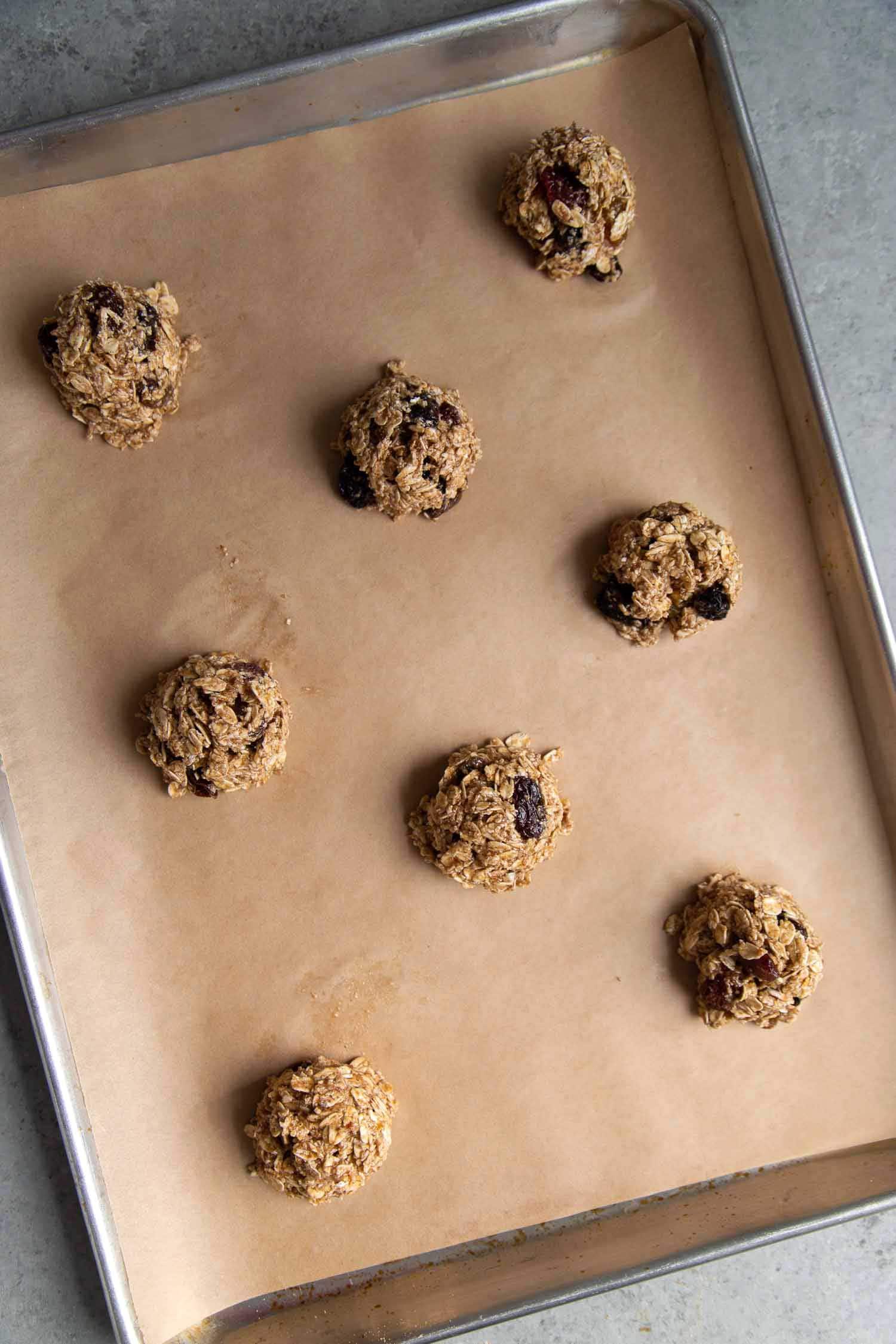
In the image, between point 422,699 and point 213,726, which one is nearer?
point 213,726

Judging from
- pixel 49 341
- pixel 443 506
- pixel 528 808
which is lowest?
pixel 528 808

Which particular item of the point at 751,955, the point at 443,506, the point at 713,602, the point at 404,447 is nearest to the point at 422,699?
the point at 443,506

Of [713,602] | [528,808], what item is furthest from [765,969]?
[713,602]

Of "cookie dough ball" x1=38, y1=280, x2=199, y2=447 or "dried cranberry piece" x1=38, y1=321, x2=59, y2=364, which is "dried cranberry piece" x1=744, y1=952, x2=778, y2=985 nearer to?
"cookie dough ball" x1=38, y1=280, x2=199, y2=447

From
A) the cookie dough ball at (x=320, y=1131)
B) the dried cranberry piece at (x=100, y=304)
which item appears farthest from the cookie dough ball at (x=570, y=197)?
the cookie dough ball at (x=320, y=1131)

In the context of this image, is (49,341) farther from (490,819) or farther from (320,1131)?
(320,1131)

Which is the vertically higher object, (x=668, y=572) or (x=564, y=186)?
(x=564, y=186)
